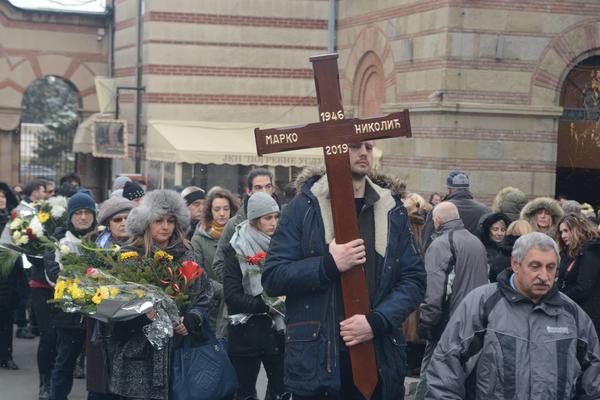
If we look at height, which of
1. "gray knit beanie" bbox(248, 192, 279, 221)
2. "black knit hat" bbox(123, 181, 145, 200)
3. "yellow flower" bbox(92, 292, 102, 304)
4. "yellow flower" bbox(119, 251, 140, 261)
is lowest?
"yellow flower" bbox(92, 292, 102, 304)

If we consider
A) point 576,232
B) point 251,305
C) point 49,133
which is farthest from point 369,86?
point 49,133

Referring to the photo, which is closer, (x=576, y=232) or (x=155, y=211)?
(x=155, y=211)

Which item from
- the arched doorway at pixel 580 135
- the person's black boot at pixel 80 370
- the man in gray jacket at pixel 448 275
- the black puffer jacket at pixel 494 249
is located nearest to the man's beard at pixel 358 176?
the man in gray jacket at pixel 448 275

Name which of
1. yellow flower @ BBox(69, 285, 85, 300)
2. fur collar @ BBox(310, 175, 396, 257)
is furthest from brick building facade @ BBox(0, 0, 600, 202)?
fur collar @ BBox(310, 175, 396, 257)

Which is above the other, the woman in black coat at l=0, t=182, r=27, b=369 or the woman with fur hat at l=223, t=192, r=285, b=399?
the woman with fur hat at l=223, t=192, r=285, b=399

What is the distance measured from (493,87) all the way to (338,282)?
12053 millimetres

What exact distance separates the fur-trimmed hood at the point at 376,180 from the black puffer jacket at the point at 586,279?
3.31m

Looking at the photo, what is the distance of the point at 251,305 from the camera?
27.5ft

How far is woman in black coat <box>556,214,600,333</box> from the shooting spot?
904 centimetres

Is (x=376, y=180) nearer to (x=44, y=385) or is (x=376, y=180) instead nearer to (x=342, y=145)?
(x=342, y=145)

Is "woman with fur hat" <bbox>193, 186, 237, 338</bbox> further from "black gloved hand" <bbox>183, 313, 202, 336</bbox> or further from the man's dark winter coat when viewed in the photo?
the man's dark winter coat

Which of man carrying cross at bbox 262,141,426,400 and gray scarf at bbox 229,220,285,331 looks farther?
gray scarf at bbox 229,220,285,331

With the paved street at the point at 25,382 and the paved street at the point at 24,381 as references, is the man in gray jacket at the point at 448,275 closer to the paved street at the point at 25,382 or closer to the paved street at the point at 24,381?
the paved street at the point at 25,382

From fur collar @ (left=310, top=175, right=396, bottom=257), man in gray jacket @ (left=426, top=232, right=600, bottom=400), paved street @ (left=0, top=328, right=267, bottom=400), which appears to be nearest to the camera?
man in gray jacket @ (left=426, top=232, right=600, bottom=400)
